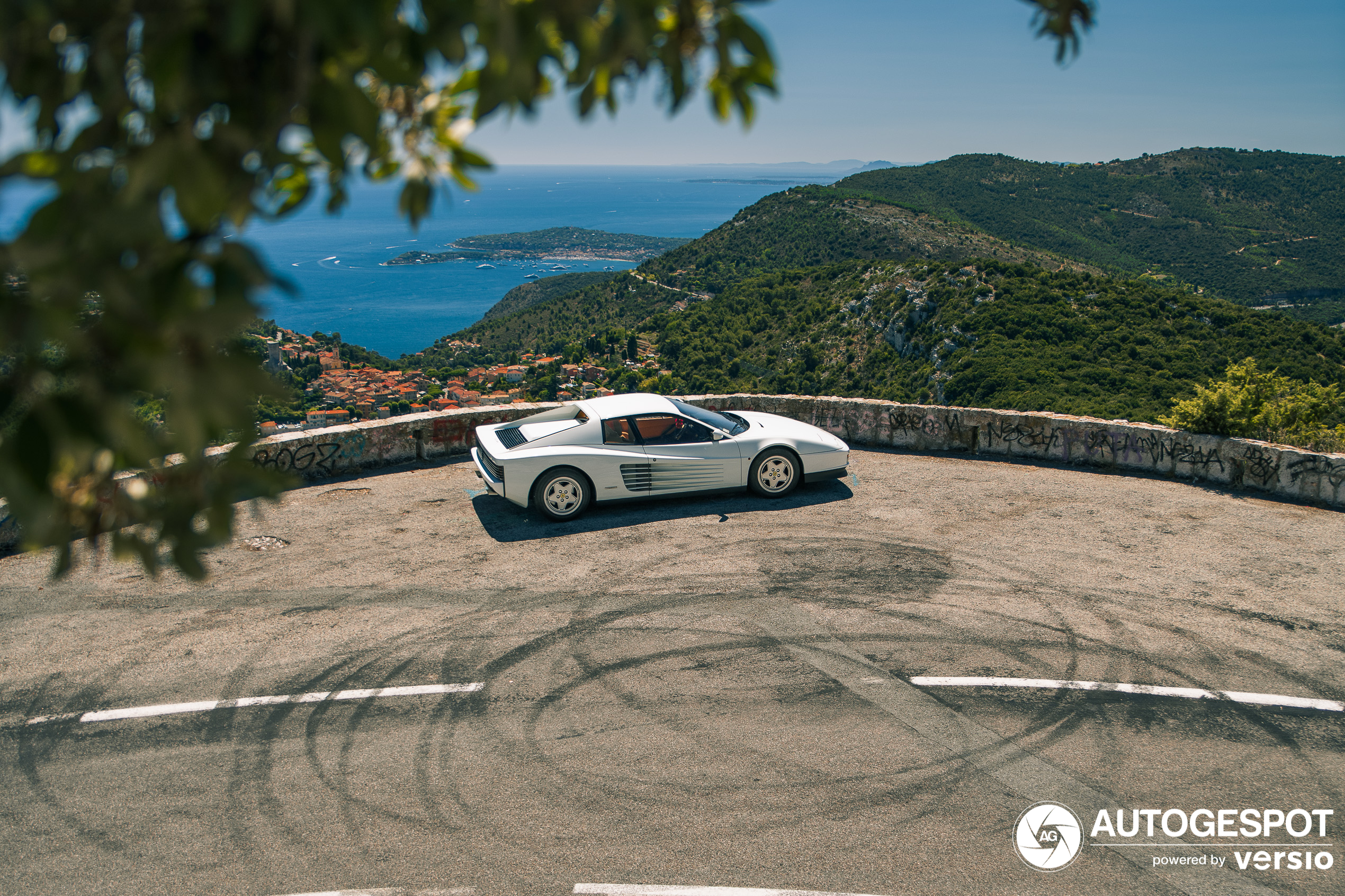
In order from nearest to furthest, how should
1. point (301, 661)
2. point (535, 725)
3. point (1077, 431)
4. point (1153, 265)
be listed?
point (535, 725) < point (301, 661) < point (1077, 431) < point (1153, 265)

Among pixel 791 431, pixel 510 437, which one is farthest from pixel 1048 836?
pixel 510 437

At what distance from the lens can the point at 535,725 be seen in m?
5.45

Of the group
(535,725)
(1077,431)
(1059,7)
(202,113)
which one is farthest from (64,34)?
(1077,431)

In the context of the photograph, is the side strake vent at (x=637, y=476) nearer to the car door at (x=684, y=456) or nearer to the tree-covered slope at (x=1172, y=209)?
the car door at (x=684, y=456)

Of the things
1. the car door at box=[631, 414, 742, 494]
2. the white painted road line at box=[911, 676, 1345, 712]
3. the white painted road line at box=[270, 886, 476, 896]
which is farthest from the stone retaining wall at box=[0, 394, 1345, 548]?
the white painted road line at box=[270, 886, 476, 896]

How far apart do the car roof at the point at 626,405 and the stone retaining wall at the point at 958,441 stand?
95.5 inches

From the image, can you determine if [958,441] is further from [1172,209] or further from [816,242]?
[1172,209]

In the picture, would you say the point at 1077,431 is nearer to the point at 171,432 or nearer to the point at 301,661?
the point at 301,661

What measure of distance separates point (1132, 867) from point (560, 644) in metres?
4.00

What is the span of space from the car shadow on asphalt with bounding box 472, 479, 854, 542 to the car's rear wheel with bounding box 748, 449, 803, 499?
11 cm

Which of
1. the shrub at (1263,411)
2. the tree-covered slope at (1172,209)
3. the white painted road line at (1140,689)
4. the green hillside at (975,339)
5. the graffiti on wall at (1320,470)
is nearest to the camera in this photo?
the white painted road line at (1140,689)

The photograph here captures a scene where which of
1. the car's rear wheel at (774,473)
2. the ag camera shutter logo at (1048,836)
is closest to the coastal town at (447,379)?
the car's rear wheel at (774,473)

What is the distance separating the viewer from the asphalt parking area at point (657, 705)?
14.3 ft

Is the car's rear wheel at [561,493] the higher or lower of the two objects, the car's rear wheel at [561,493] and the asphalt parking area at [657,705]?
the higher
